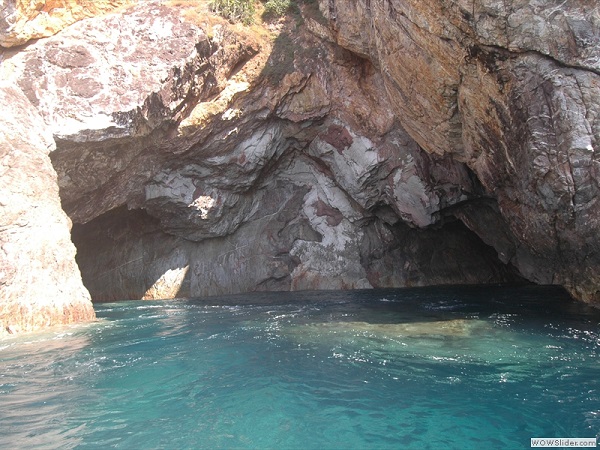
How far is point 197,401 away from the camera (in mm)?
6113

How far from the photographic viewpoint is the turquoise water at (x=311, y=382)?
5.13 meters

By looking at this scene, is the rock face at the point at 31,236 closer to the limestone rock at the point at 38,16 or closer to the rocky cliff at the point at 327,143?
the rocky cliff at the point at 327,143

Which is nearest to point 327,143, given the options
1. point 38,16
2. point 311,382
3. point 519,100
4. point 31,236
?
point 519,100

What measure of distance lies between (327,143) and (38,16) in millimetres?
9668

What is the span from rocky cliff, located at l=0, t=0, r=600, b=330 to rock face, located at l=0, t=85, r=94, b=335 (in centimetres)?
94

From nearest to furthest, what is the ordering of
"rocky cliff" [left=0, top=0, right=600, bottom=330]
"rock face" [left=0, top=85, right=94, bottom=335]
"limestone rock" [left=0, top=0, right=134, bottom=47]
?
"rocky cliff" [left=0, top=0, right=600, bottom=330], "rock face" [left=0, top=85, right=94, bottom=335], "limestone rock" [left=0, top=0, right=134, bottom=47]

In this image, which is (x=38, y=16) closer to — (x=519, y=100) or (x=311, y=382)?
(x=519, y=100)

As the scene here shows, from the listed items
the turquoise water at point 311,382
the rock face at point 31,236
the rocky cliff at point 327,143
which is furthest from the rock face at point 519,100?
the rock face at point 31,236

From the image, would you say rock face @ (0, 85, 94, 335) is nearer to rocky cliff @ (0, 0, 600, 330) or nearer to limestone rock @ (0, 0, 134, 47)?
rocky cliff @ (0, 0, 600, 330)

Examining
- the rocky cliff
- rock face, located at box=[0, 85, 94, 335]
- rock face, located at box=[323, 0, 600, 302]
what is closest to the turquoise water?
rock face, located at box=[0, 85, 94, 335]

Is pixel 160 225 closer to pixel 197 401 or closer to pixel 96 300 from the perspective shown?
pixel 96 300

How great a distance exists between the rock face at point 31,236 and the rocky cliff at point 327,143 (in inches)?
36.9

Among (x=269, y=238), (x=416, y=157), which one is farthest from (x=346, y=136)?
(x=269, y=238)

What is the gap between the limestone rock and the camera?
14266 mm
